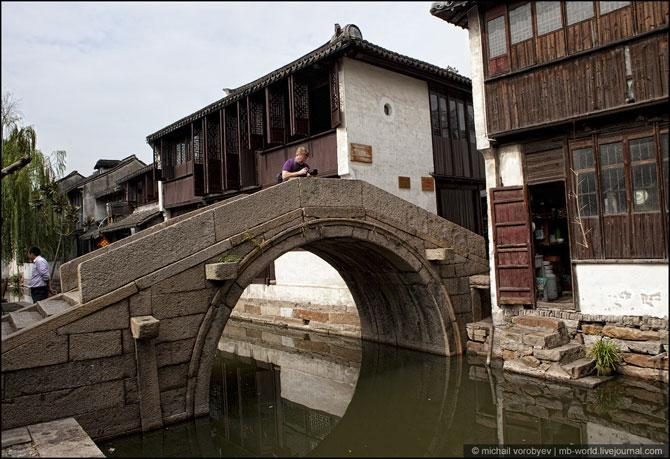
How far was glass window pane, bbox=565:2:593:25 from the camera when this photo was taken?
714 centimetres

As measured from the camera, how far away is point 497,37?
8219 millimetres

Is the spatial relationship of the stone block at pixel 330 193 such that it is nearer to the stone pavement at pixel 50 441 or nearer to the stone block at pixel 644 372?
the stone pavement at pixel 50 441

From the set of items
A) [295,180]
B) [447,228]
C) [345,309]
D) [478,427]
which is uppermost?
[295,180]

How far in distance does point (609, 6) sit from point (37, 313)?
9020mm

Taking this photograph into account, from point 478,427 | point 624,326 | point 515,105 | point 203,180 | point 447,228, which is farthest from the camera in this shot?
point 203,180

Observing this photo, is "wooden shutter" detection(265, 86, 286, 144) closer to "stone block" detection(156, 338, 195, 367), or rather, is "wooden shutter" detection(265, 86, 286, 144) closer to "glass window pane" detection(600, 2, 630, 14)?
"stone block" detection(156, 338, 195, 367)

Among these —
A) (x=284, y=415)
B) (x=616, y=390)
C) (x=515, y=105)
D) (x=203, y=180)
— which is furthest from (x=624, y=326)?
(x=203, y=180)

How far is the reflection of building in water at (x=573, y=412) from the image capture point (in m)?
5.47

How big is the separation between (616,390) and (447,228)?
3645 millimetres

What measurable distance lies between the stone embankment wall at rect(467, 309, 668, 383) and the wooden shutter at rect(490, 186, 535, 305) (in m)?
0.38

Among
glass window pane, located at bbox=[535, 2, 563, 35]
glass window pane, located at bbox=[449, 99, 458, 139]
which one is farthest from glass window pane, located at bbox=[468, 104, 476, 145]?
glass window pane, located at bbox=[535, 2, 563, 35]

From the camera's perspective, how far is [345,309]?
1158cm

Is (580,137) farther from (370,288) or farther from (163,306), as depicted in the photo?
(163,306)

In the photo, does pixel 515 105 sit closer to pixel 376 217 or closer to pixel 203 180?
pixel 376 217
